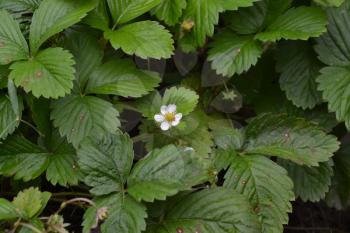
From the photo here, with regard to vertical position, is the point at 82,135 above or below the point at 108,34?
below

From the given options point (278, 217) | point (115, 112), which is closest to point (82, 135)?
point (115, 112)

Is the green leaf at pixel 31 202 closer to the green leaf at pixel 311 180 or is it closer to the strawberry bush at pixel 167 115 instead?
the strawberry bush at pixel 167 115

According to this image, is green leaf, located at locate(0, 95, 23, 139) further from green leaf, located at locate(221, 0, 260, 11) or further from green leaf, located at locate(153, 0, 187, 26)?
green leaf, located at locate(221, 0, 260, 11)

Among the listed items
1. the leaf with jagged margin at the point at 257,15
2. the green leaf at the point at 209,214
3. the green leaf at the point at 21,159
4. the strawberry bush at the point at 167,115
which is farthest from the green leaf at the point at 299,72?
the green leaf at the point at 21,159

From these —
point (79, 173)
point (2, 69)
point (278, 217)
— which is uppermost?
point (2, 69)

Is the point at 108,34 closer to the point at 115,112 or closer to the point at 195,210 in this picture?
the point at 115,112

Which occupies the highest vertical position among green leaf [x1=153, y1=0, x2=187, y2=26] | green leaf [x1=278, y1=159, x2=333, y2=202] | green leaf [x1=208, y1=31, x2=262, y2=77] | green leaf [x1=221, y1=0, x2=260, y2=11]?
green leaf [x1=221, y1=0, x2=260, y2=11]

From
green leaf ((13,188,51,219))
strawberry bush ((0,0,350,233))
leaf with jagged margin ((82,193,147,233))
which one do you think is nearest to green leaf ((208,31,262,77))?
strawberry bush ((0,0,350,233))
